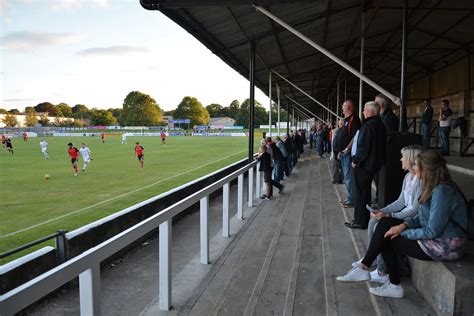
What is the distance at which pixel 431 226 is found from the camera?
8.88 feet

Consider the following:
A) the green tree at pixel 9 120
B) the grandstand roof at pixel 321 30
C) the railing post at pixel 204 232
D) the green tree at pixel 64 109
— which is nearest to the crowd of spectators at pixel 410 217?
the railing post at pixel 204 232

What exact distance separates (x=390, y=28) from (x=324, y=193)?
4623 millimetres

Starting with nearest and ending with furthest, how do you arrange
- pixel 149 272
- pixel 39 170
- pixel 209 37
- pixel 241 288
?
pixel 241 288 → pixel 149 272 → pixel 209 37 → pixel 39 170

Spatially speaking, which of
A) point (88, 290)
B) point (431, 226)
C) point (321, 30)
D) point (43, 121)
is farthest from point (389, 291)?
point (43, 121)

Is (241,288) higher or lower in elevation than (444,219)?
lower

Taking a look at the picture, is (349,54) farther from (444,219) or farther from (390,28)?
(444,219)

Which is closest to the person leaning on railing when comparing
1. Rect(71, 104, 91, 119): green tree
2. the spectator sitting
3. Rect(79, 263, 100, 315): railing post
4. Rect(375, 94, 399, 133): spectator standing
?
the spectator sitting

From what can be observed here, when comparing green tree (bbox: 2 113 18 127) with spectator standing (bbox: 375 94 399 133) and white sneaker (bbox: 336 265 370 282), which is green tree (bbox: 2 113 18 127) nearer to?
spectator standing (bbox: 375 94 399 133)

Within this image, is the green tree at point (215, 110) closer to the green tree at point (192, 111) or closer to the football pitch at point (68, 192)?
the green tree at point (192, 111)

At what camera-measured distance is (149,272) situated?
522cm

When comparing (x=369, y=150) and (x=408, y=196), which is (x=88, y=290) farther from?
(x=369, y=150)

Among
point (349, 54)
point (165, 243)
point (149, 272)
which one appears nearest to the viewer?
point (165, 243)

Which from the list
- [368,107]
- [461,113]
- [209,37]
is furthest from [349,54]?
[368,107]

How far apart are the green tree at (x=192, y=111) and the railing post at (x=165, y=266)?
12401 cm
